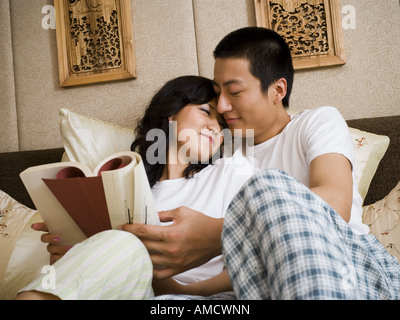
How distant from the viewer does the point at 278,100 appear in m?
1.35

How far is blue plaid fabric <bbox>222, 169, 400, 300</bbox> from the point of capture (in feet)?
1.73

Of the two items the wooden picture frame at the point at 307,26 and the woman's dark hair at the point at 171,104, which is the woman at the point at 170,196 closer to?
the woman's dark hair at the point at 171,104

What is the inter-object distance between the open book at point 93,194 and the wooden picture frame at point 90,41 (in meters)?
1.07

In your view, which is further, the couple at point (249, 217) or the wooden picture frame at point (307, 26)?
the wooden picture frame at point (307, 26)

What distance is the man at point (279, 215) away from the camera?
0.56m

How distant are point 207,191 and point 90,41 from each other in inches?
44.0

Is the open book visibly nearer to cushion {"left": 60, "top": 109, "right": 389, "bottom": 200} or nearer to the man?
the man

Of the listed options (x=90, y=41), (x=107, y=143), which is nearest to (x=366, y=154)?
(x=107, y=143)

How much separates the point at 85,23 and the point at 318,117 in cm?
131

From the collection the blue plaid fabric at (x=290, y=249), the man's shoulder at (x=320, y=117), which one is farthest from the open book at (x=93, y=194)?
the man's shoulder at (x=320, y=117)

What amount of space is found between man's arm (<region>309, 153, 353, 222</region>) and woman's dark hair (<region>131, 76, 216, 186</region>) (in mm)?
470

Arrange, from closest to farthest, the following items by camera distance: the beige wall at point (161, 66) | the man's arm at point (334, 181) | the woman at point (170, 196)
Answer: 1. the woman at point (170, 196)
2. the man's arm at point (334, 181)
3. the beige wall at point (161, 66)
